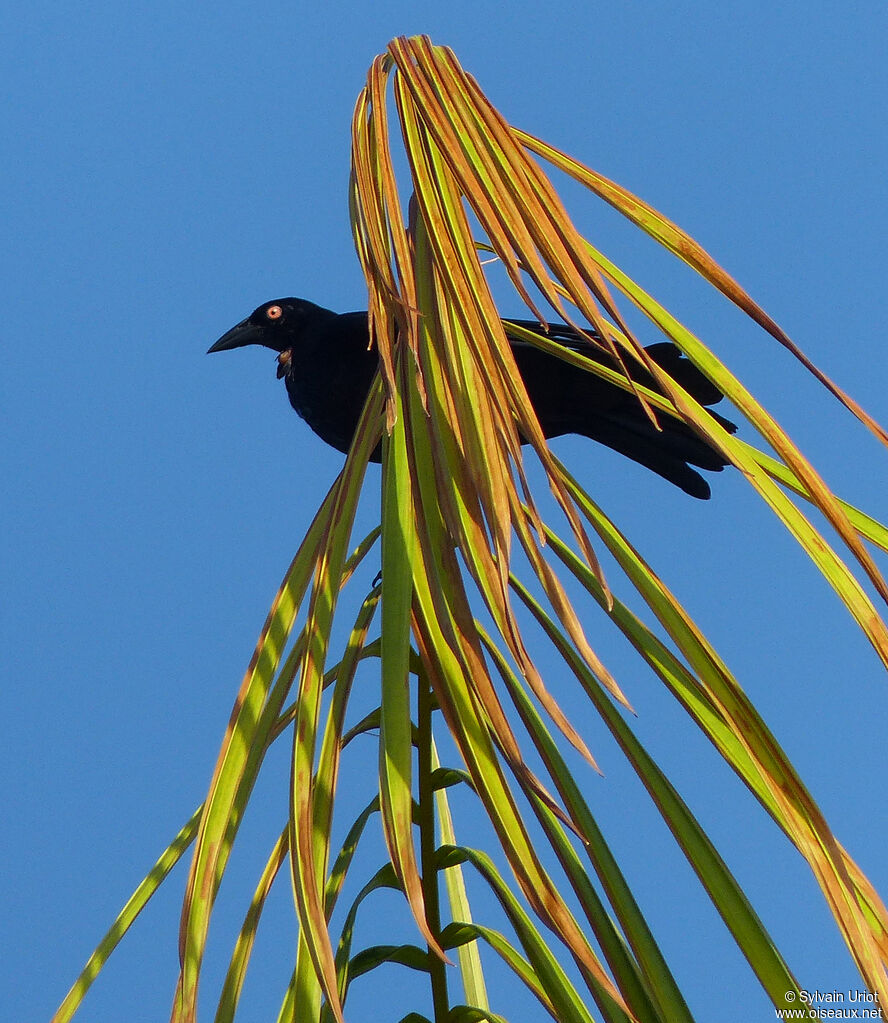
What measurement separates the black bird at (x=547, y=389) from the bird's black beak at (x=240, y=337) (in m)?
0.05

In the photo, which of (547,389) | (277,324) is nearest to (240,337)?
(277,324)

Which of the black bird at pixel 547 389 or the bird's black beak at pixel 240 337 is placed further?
the bird's black beak at pixel 240 337

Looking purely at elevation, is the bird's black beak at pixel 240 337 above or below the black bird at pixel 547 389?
above

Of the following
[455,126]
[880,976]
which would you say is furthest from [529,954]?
[455,126]

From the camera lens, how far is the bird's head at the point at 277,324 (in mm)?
2678

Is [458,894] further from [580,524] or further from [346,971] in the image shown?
[580,524]

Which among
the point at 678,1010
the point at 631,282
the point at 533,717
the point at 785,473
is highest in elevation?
the point at 631,282

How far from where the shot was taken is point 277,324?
2.72m

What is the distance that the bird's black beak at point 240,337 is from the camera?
9.12ft

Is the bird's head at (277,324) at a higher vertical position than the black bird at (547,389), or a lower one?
higher

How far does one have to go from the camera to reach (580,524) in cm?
66

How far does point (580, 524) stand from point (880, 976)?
10.5 inches

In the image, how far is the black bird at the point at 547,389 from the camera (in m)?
1.88

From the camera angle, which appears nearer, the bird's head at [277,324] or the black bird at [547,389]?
the black bird at [547,389]
